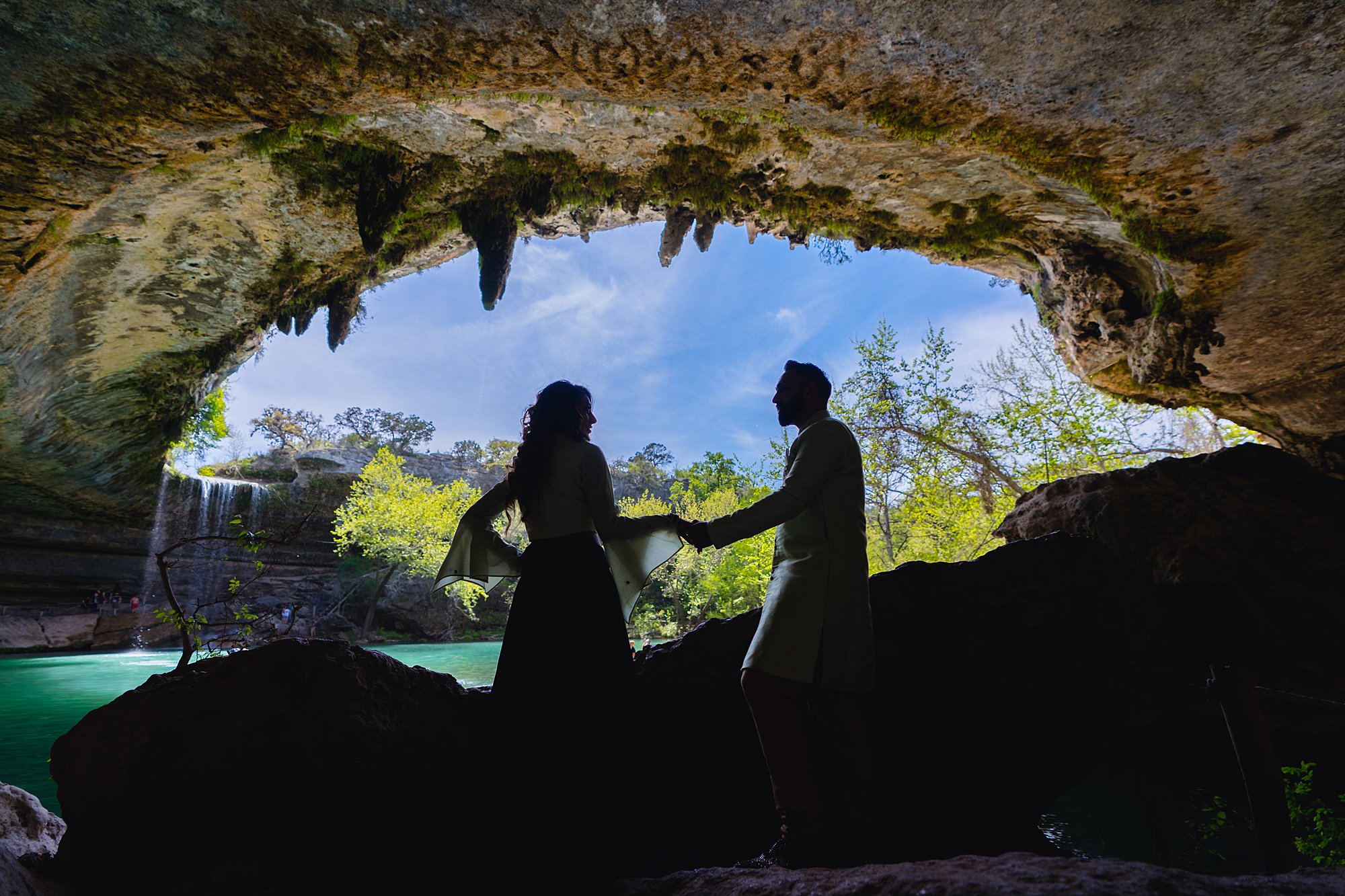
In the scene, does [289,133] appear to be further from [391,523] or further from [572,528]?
[391,523]

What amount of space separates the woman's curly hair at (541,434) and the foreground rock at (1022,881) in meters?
1.81

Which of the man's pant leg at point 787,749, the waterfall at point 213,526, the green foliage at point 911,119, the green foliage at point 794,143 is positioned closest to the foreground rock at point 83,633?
the waterfall at point 213,526

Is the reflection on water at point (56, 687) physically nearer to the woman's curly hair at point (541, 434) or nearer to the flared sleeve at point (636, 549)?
the flared sleeve at point (636, 549)

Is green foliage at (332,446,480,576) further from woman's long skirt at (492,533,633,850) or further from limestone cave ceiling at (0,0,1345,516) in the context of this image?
woman's long skirt at (492,533,633,850)

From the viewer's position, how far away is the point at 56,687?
11625 mm

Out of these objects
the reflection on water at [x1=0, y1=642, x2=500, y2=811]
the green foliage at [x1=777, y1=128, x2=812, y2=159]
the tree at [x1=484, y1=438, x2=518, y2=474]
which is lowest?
the reflection on water at [x1=0, y1=642, x2=500, y2=811]

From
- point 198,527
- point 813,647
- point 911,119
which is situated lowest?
point 813,647

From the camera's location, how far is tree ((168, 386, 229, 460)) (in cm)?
1203

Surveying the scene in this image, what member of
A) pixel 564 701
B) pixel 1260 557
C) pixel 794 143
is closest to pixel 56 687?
pixel 564 701

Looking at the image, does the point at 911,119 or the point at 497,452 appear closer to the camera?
the point at 911,119

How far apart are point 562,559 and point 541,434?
25.7 inches

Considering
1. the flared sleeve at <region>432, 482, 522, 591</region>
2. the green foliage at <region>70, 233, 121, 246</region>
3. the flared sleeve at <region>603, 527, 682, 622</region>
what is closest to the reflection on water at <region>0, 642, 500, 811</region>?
the flared sleeve at <region>432, 482, 522, 591</region>

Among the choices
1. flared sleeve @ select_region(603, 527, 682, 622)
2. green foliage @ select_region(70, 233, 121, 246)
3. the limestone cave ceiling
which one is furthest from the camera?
green foliage @ select_region(70, 233, 121, 246)

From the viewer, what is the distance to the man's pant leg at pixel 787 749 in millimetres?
2453
